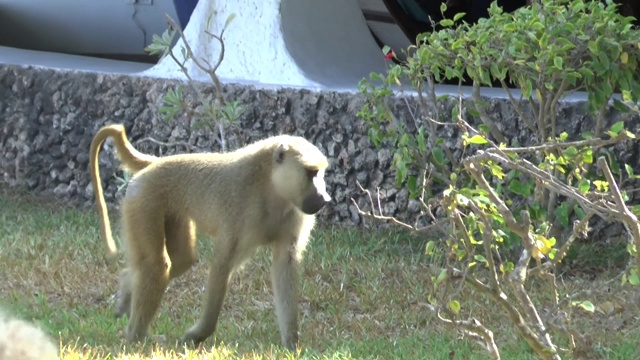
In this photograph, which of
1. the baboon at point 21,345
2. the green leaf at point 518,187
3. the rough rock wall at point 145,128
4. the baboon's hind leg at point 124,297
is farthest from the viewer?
the rough rock wall at point 145,128

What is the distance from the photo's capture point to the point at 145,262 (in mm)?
5402

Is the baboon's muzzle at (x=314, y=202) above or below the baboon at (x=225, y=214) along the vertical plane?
above

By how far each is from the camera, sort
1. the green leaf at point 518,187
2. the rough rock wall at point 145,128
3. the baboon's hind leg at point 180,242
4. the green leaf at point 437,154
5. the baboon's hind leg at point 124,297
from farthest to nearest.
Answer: the rough rock wall at point 145,128 → the green leaf at point 437,154 → the green leaf at point 518,187 → the baboon's hind leg at point 124,297 → the baboon's hind leg at point 180,242

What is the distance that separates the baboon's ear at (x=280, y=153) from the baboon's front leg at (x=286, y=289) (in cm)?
40

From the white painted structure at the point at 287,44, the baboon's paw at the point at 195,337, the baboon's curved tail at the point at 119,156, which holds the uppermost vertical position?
the baboon's curved tail at the point at 119,156

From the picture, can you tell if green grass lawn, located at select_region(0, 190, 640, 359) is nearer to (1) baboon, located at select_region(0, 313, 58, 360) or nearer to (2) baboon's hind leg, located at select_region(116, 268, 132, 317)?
(2) baboon's hind leg, located at select_region(116, 268, 132, 317)

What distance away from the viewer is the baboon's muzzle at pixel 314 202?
17.1 ft

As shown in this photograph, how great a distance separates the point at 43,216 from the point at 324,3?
2532 millimetres

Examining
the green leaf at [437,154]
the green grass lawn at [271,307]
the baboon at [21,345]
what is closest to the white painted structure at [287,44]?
the green grass lawn at [271,307]

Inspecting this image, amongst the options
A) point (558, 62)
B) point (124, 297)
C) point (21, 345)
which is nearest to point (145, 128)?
point (124, 297)

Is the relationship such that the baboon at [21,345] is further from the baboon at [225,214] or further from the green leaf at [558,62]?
the green leaf at [558,62]

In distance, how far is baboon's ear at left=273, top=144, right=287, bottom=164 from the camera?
5.32 metres

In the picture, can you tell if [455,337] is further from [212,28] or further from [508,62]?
[212,28]

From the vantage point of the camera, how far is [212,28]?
840cm
